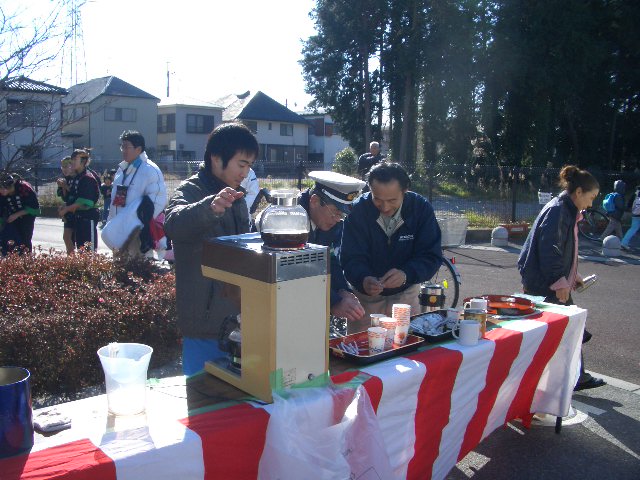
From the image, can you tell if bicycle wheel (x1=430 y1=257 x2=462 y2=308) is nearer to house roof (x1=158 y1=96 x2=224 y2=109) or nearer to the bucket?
the bucket

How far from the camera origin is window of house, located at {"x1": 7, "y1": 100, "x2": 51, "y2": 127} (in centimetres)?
464

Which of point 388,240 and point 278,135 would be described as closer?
point 388,240

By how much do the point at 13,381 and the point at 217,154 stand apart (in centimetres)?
124

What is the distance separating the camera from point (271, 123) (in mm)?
53750

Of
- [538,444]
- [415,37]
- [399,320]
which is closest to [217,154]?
[399,320]

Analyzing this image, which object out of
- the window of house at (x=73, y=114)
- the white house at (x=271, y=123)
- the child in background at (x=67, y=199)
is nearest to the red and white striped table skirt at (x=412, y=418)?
the window of house at (x=73, y=114)

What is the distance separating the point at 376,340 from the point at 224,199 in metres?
1.02

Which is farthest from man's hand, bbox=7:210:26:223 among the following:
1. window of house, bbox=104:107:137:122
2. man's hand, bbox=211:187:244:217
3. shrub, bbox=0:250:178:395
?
window of house, bbox=104:107:137:122

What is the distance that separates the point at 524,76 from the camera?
25.3 metres

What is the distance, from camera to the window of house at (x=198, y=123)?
50.6 m

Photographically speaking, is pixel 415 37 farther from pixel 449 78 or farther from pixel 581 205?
pixel 581 205

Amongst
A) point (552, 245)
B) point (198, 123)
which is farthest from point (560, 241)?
point (198, 123)

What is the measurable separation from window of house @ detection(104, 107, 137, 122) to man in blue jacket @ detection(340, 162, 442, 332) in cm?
4469

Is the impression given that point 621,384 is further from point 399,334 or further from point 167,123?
point 167,123
